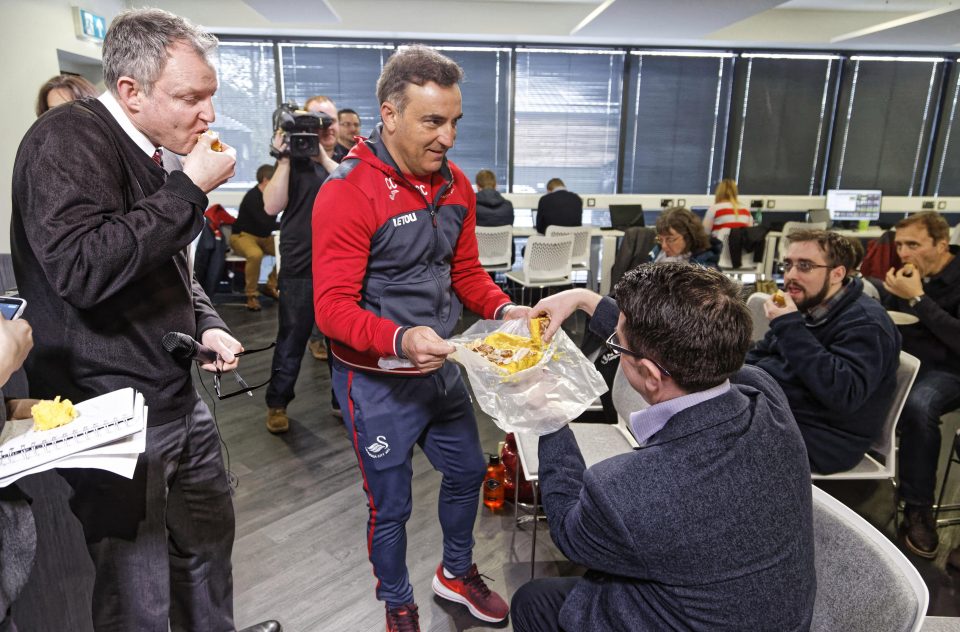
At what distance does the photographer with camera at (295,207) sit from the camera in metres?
2.76

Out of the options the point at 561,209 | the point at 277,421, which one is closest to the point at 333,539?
the point at 277,421

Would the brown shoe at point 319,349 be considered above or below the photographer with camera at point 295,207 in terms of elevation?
below

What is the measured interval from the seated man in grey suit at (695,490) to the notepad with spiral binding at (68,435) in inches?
29.9

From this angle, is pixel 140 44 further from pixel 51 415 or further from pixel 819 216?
pixel 819 216

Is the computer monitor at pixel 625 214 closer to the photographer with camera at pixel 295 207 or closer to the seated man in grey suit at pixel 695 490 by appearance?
the photographer with camera at pixel 295 207

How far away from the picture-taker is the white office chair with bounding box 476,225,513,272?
17.8 ft

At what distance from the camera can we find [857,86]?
24.7 ft

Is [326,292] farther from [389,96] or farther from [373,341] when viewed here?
[389,96]

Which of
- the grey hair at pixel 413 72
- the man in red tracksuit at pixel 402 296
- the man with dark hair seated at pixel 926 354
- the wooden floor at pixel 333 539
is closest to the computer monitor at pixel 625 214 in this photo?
the wooden floor at pixel 333 539

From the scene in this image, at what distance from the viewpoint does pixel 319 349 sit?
14.4ft

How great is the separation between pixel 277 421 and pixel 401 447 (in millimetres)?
1867

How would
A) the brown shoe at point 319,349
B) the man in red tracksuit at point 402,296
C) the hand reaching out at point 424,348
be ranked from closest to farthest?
the hand reaching out at point 424,348 < the man in red tracksuit at point 402,296 < the brown shoe at point 319,349

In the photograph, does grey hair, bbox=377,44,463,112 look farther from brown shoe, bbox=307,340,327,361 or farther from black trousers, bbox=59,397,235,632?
brown shoe, bbox=307,340,327,361

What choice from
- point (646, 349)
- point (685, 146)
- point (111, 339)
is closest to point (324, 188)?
point (111, 339)
